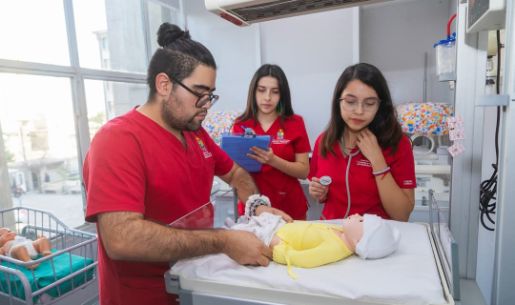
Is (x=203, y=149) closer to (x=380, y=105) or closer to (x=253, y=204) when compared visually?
(x=253, y=204)

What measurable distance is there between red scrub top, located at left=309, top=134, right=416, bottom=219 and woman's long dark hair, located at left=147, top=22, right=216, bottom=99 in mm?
642

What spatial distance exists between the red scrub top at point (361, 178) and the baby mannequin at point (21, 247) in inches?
50.0

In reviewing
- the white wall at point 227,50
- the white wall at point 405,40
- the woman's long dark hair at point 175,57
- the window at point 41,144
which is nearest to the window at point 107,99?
the window at point 41,144

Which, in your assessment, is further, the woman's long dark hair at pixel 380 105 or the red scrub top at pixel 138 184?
the woman's long dark hair at pixel 380 105

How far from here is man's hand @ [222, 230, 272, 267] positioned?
88cm

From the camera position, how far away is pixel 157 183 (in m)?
1.02

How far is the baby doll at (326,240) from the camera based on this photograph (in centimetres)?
86

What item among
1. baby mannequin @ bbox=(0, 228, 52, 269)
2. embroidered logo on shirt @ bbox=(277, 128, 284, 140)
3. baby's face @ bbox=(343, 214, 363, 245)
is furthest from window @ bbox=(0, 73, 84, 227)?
baby's face @ bbox=(343, 214, 363, 245)

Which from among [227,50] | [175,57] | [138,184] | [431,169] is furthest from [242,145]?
[227,50]

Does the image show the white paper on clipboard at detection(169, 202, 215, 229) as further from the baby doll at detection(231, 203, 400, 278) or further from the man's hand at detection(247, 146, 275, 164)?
the man's hand at detection(247, 146, 275, 164)

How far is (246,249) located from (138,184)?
0.33 metres

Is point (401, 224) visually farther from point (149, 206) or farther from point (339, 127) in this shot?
point (149, 206)

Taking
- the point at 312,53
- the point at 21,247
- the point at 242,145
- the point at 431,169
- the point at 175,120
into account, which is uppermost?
the point at 312,53

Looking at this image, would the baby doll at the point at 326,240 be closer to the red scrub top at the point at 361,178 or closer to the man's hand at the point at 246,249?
the man's hand at the point at 246,249
